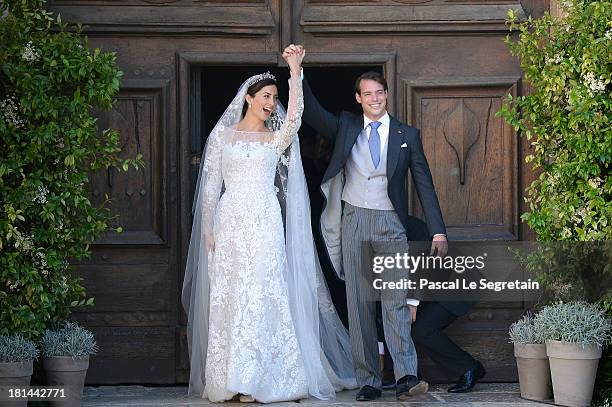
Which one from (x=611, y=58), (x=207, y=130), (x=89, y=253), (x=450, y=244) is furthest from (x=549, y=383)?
(x=207, y=130)

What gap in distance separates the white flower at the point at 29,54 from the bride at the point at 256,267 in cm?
119

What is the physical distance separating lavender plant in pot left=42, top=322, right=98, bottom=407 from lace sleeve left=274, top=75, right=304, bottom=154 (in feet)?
5.40

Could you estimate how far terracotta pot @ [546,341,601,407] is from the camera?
6883 mm

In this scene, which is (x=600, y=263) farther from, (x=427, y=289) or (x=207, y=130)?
(x=207, y=130)

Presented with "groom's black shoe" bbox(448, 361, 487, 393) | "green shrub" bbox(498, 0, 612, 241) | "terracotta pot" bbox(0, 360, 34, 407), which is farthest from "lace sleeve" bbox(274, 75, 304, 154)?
"terracotta pot" bbox(0, 360, 34, 407)

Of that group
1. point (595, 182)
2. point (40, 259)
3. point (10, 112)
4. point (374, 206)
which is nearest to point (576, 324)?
point (595, 182)

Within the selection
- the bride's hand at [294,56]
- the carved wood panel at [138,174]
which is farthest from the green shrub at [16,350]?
the bride's hand at [294,56]

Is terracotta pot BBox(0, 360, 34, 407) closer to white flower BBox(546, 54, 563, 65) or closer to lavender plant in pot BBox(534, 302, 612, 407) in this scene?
lavender plant in pot BBox(534, 302, 612, 407)

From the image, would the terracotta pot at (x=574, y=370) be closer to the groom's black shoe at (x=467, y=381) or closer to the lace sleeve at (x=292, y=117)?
the groom's black shoe at (x=467, y=381)

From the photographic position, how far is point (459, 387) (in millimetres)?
7602

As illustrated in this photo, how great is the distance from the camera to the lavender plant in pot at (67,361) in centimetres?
680

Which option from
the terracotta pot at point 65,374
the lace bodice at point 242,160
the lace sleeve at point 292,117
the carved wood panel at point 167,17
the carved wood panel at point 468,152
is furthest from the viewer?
the carved wood panel at point 468,152

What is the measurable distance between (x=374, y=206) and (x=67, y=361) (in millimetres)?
1993

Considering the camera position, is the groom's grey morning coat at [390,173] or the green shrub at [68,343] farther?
the groom's grey morning coat at [390,173]
